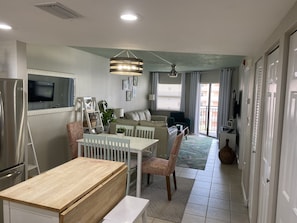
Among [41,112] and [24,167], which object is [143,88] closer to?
[41,112]

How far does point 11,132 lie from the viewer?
9.42 feet

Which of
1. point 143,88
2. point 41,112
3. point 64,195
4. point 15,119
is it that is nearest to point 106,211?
point 64,195

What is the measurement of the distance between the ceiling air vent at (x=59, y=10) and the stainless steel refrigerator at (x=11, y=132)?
1351mm

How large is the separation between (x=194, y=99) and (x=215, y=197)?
585 cm

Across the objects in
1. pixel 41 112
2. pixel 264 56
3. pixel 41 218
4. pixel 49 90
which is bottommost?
pixel 41 218

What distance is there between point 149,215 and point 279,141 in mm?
2106

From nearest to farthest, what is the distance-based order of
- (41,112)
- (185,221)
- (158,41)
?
(158,41)
(185,221)
(41,112)

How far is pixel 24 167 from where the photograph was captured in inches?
124

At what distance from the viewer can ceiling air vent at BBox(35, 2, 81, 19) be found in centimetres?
169

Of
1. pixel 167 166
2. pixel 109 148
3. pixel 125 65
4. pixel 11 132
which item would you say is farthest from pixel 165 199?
pixel 11 132

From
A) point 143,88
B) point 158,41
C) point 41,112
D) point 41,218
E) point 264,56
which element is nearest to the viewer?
point 41,218

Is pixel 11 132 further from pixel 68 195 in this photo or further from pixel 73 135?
pixel 68 195

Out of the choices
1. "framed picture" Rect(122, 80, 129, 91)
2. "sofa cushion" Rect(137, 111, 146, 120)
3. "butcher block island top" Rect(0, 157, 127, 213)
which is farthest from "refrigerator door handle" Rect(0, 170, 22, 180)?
"sofa cushion" Rect(137, 111, 146, 120)

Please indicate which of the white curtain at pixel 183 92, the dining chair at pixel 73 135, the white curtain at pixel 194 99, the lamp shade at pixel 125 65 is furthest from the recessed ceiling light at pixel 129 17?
the white curtain at pixel 183 92
